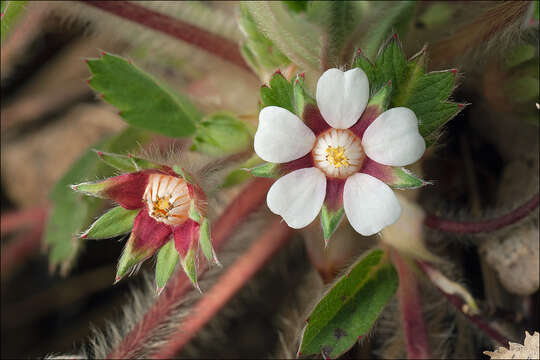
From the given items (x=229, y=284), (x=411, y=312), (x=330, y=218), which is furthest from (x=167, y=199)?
(x=411, y=312)

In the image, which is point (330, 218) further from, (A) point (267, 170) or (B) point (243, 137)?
(B) point (243, 137)

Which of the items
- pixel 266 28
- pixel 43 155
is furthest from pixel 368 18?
pixel 43 155

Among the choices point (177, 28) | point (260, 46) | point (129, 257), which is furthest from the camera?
point (177, 28)

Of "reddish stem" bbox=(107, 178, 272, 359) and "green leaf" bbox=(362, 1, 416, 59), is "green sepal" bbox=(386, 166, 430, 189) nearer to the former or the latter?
"green leaf" bbox=(362, 1, 416, 59)

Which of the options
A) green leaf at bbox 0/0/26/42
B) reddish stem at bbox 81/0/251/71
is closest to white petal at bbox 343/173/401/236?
reddish stem at bbox 81/0/251/71

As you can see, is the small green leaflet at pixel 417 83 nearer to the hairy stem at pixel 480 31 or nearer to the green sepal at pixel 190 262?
the hairy stem at pixel 480 31

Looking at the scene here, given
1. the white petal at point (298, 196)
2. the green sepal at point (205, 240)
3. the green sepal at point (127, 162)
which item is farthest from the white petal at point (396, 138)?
Result: the green sepal at point (127, 162)
